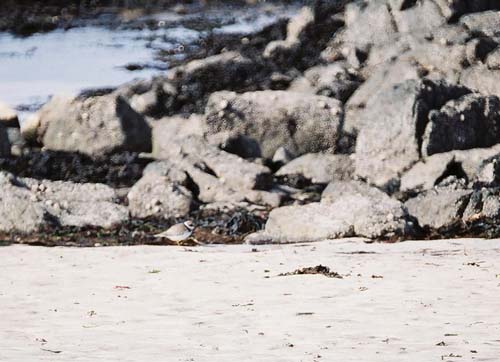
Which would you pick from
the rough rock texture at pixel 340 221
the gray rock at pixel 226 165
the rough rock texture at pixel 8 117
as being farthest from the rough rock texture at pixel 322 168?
the rough rock texture at pixel 8 117

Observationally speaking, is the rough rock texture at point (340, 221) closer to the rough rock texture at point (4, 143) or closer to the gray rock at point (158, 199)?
the gray rock at point (158, 199)

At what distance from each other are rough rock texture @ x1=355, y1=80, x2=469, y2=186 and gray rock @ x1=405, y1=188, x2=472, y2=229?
4.28 metres

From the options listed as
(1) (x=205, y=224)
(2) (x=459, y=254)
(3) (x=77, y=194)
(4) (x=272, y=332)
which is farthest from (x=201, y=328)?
(3) (x=77, y=194)

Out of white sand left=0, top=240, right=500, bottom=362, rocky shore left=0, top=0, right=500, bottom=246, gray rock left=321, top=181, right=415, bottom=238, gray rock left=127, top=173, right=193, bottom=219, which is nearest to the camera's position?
white sand left=0, top=240, right=500, bottom=362

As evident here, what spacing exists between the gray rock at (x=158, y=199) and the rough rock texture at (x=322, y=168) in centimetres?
368

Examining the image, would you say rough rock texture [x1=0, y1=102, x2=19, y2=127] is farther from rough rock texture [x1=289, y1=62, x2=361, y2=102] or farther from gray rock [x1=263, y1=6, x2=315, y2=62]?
gray rock [x1=263, y1=6, x2=315, y2=62]

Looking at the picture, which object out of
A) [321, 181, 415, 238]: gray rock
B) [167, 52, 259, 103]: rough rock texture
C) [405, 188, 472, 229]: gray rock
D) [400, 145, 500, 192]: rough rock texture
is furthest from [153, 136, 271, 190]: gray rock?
[167, 52, 259, 103]: rough rock texture

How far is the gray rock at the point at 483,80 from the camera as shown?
89.8 ft

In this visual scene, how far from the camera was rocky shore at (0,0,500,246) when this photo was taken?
18625mm

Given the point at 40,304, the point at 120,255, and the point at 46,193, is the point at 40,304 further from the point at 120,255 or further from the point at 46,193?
the point at 46,193

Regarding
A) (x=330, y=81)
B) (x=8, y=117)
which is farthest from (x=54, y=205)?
(x=330, y=81)

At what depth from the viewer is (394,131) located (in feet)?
77.5

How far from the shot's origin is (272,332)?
30.9 feet

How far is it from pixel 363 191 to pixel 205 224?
125 inches
